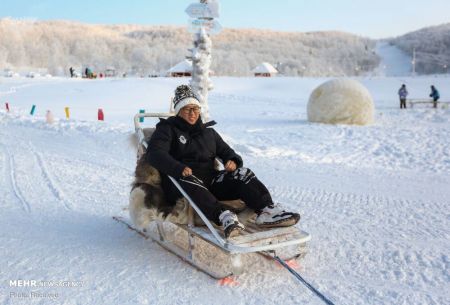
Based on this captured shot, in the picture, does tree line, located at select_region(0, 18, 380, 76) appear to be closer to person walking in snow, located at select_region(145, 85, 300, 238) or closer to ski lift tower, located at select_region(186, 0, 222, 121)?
ski lift tower, located at select_region(186, 0, 222, 121)

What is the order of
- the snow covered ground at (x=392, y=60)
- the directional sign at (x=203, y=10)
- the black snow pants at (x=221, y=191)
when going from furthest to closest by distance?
the snow covered ground at (x=392, y=60) → the directional sign at (x=203, y=10) → the black snow pants at (x=221, y=191)

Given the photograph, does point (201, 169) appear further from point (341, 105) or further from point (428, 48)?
point (428, 48)

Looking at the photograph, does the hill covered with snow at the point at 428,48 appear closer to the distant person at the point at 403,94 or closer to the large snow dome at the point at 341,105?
the distant person at the point at 403,94

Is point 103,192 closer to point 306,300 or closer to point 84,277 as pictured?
point 84,277

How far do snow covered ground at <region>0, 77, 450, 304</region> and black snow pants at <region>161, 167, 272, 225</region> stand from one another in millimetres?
557

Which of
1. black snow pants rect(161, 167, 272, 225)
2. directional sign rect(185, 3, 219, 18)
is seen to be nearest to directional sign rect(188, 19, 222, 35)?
directional sign rect(185, 3, 219, 18)

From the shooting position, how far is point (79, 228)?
527 cm

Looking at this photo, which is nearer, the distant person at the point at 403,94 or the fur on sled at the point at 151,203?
the fur on sled at the point at 151,203

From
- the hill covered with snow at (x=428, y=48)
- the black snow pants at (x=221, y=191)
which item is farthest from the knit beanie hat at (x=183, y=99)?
the hill covered with snow at (x=428, y=48)

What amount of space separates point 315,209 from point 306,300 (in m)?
2.60

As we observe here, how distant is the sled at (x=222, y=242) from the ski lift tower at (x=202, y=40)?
8.83 m

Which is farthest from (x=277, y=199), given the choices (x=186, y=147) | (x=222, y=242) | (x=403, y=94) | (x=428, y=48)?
(x=428, y=48)

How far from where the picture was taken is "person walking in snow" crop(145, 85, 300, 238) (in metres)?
4.01

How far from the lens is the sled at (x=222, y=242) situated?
12.2 feet
